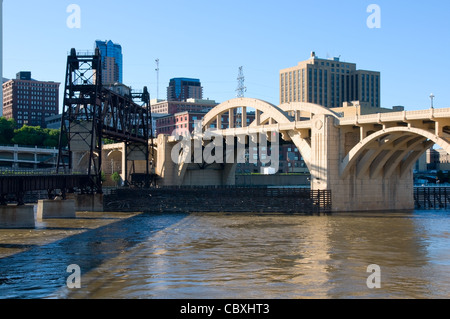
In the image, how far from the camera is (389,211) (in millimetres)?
75000

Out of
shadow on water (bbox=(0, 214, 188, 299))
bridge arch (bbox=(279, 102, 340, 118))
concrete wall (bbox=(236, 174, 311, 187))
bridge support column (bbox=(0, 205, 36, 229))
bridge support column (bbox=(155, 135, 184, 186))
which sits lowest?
shadow on water (bbox=(0, 214, 188, 299))

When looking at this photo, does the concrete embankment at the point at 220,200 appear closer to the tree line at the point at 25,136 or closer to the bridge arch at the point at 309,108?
the bridge arch at the point at 309,108

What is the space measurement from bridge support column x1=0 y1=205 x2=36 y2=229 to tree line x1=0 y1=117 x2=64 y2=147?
4843 inches

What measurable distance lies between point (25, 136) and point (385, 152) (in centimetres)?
12730

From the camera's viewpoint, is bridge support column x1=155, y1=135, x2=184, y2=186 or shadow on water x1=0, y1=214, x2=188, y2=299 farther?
bridge support column x1=155, y1=135, x2=184, y2=186

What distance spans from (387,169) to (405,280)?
4891 cm

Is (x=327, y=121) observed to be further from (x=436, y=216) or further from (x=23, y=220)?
(x=23, y=220)

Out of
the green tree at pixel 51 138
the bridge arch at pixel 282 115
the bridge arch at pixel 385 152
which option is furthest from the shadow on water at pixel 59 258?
the green tree at pixel 51 138

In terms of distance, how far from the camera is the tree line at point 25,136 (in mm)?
172625

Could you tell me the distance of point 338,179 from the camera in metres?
73.4

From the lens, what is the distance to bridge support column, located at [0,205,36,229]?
53594 millimetres

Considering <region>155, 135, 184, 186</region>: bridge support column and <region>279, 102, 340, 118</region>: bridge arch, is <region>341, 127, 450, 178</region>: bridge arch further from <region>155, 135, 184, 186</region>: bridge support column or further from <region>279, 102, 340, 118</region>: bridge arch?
<region>155, 135, 184, 186</region>: bridge support column

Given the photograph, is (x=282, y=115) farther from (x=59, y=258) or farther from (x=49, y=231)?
(x=59, y=258)
